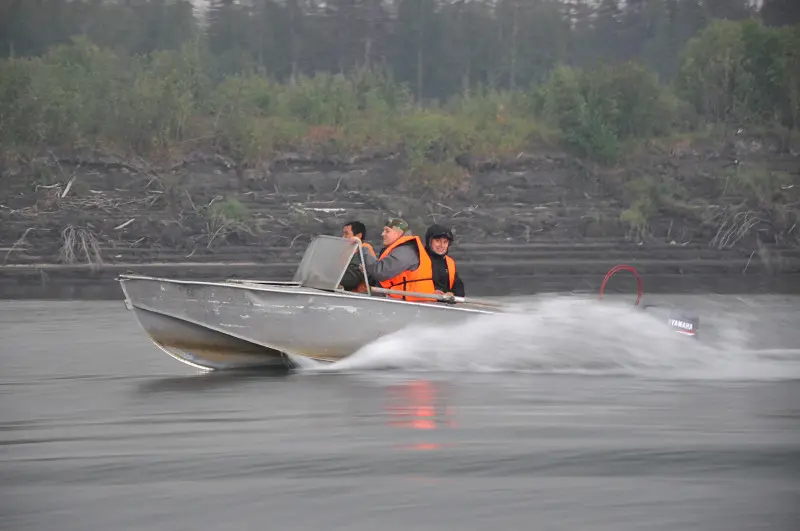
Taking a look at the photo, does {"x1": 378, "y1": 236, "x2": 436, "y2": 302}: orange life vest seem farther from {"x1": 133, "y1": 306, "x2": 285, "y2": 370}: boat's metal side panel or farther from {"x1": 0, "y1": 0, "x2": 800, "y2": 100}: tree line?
{"x1": 0, "y1": 0, "x2": 800, "y2": 100}: tree line

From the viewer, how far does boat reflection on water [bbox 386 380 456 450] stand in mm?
11766

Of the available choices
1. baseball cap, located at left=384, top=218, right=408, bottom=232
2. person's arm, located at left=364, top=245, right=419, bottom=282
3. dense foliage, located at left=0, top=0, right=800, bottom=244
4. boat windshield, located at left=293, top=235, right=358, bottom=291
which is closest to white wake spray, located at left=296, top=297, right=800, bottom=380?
person's arm, located at left=364, top=245, right=419, bottom=282

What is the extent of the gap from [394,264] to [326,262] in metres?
0.69

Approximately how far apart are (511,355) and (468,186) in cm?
2653

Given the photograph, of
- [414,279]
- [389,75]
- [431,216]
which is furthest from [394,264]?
[389,75]

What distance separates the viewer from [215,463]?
10.7m

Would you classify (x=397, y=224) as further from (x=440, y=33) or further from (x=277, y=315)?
(x=440, y=33)

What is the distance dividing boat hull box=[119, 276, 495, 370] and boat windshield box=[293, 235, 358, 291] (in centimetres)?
31

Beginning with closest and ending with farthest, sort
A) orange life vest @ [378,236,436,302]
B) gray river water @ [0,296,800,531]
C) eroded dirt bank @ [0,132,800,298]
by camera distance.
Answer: gray river water @ [0,296,800,531]
orange life vest @ [378,236,436,302]
eroded dirt bank @ [0,132,800,298]

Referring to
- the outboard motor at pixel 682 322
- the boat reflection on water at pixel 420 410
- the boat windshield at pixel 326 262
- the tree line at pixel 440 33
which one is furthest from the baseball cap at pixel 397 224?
the tree line at pixel 440 33

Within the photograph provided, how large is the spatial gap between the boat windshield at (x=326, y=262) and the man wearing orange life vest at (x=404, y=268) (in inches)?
9.9

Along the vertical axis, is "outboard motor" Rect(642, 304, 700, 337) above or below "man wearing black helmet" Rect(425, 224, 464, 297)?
below

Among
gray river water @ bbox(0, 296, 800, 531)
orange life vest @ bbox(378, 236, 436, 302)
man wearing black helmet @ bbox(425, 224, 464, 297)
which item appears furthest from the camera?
man wearing black helmet @ bbox(425, 224, 464, 297)

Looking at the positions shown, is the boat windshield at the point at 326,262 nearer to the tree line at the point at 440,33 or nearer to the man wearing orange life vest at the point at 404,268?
the man wearing orange life vest at the point at 404,268
